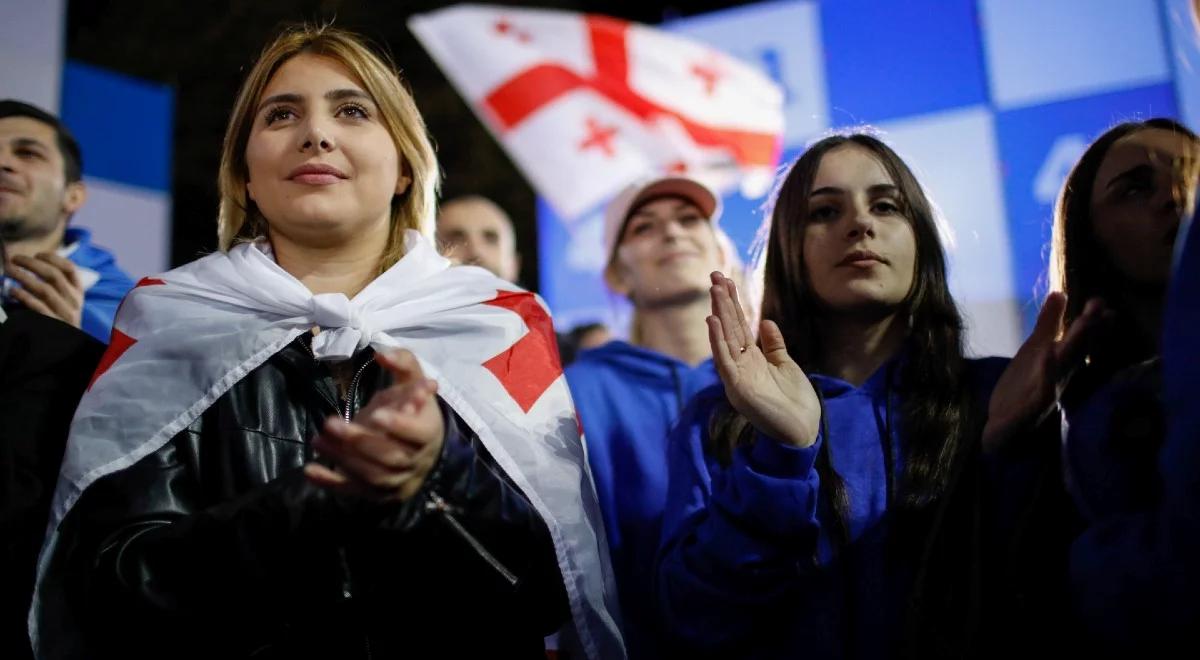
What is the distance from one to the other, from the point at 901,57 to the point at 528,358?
137 inches

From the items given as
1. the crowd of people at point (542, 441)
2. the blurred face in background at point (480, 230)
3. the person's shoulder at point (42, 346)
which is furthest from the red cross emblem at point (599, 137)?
the person's shoulder at point (42, 346)

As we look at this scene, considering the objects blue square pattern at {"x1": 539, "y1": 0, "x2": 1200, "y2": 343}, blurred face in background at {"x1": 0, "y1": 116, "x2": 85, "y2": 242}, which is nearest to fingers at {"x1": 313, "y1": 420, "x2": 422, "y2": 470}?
blurred face in background at {"x1": 0, "y1": 116, "x2": 85, "y2": 242}

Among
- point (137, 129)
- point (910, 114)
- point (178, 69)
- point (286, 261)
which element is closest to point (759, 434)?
point (286, 261)

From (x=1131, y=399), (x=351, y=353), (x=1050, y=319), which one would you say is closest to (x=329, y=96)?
(x=351, y=353)

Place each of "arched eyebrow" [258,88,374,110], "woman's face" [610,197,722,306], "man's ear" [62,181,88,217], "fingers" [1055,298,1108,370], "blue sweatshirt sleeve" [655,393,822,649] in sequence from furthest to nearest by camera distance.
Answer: "woman's face" [610,197,722,306] < "man's ear" [62,181,88,217] < "arched eyebrow" [258,88,374,110] < "blue sweatshirt sleeve" [655,393,822,649] < "fingers" [1055,298,1108,370]

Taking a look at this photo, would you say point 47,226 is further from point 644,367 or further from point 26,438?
point 644,367

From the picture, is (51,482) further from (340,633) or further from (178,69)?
(178,69)

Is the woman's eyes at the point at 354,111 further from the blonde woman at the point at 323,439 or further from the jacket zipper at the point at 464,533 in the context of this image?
the jacket zipper at the point at 464,533

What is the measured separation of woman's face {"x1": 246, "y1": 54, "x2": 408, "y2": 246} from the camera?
5.53ft

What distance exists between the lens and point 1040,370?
57.5 inches

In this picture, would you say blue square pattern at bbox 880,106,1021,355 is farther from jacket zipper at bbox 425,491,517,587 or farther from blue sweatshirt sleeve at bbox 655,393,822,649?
jacket zipper at bbox 425,491,517,587

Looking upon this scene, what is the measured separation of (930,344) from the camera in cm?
178

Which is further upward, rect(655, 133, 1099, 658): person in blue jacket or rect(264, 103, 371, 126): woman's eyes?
rect(264, 103, 371, 126): woman's eyes

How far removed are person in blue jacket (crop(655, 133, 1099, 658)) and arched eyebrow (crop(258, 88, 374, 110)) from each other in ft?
2.58
